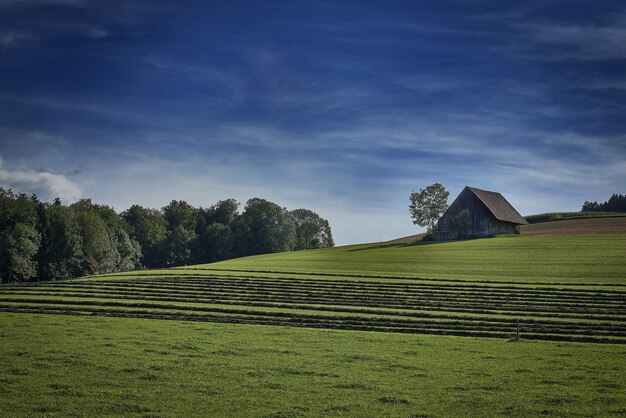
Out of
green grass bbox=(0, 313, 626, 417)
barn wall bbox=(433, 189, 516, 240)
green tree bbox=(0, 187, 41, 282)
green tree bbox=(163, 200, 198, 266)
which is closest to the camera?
green grass bbox=(0, 313, 626, 417)

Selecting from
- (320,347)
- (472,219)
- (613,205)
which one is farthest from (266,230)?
(320,347)

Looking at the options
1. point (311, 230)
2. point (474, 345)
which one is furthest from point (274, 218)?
point (474, 345)

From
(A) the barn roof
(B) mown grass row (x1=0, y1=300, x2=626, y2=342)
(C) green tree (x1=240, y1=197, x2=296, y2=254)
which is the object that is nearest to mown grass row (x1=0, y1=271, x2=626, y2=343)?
(B) mown grass row (x1=0, y1=300, x2=626, y2=342)

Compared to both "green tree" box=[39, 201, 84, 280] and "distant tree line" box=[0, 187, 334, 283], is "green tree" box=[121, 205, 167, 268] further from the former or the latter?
"green tree" box=[39, 201, 84, 280]

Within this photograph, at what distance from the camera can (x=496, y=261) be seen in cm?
7619

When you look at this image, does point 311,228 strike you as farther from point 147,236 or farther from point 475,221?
point 475,221

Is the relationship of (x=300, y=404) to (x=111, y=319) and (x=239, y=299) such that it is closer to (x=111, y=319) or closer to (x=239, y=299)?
(x=111, y=319)

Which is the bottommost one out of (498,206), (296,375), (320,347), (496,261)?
(296,375)

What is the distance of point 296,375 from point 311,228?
146267 mm

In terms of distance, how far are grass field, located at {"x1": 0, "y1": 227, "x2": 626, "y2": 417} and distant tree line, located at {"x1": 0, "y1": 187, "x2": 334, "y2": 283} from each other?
1689 inches

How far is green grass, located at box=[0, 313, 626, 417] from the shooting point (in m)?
17.9

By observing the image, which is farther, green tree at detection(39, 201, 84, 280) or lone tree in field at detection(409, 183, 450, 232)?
lone tree in field at detection(409, 183, 450, 232)

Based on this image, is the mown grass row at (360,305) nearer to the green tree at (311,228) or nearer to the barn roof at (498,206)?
the barn roof at (498,206)

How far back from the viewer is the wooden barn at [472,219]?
4424 inches
